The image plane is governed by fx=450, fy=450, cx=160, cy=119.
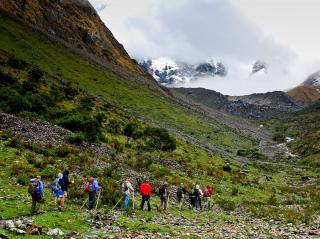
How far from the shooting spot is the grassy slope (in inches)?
4402

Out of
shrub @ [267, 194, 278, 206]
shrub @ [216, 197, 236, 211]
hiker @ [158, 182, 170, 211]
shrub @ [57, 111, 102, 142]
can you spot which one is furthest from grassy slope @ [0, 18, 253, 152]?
hiker @ [158, 182, 170, 211]

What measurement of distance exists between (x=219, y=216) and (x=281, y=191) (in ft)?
75.4

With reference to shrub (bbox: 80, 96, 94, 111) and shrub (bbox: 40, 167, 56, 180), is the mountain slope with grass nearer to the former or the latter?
shrub (bbox: 40, 167, 56, 180)

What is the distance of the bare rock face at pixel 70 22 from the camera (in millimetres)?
149750

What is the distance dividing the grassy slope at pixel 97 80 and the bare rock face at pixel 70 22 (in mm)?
17463

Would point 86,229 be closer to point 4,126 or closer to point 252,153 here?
point 4,126

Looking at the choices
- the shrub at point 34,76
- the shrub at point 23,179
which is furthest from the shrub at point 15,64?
the shrub at point 23,179

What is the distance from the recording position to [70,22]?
564 ft

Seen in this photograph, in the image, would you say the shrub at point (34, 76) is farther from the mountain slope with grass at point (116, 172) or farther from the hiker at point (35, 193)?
the hiker at point (35, 193)

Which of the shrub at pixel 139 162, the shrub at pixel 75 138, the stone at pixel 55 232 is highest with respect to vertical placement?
the shrub at pixel 75 138

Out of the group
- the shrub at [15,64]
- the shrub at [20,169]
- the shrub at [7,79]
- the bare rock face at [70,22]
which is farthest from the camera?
the bare rock face at [70,22]

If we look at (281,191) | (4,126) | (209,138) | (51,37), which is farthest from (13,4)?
(281,191)

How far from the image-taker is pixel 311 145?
111062 mm

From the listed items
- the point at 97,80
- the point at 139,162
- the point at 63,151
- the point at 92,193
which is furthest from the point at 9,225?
the point at 97,80
